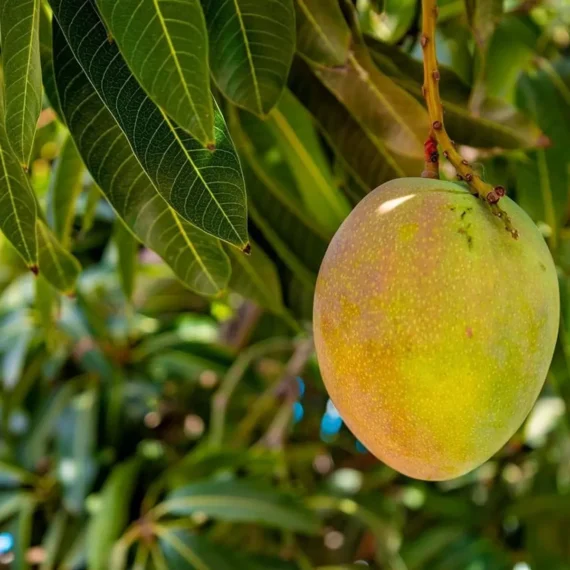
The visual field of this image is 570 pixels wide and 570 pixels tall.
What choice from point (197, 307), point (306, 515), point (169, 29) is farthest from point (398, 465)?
point (197, 307)

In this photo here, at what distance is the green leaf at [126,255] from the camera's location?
0.92 meters

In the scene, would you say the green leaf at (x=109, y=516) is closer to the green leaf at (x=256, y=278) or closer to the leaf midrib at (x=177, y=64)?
the green leaf at (x=256, y=278)

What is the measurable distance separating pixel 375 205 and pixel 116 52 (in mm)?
196

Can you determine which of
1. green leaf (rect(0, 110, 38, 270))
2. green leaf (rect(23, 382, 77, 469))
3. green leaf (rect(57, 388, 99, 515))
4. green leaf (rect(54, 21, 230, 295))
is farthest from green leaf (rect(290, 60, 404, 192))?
green leaf (rect(23, 382, 77, 469))

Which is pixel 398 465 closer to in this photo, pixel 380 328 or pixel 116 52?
pixel 380 328

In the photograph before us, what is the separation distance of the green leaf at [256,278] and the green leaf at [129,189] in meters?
0.23

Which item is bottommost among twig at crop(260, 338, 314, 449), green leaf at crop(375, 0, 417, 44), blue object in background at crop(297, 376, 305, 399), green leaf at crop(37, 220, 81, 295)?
blue object in background at crop(297, 376, 305, 399)

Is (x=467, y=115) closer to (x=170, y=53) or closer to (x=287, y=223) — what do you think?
(x=287, y=223)

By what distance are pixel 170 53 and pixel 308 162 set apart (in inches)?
18.8

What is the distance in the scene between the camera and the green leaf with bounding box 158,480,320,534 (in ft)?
3.88

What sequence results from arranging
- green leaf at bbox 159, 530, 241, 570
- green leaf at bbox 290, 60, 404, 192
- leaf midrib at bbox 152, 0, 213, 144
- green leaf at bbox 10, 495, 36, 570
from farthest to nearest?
1. green leaf at bbox 10, 495, 36, 570
2. green leaf at bbox 159, 530, 241, 570
3. green leaf at bbox 290, 60, 404, 192
4. leaf midrib at bbox 152, 0, 213, 144

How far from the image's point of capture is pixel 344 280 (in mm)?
507

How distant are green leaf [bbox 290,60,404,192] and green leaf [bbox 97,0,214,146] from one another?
1.14 ft

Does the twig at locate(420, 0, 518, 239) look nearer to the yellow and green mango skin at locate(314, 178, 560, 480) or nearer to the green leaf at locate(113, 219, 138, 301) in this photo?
the yellow and green mango skin at locate(314, 178, 560, 480)
